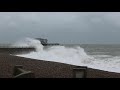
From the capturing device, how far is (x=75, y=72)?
6695 millimetres
